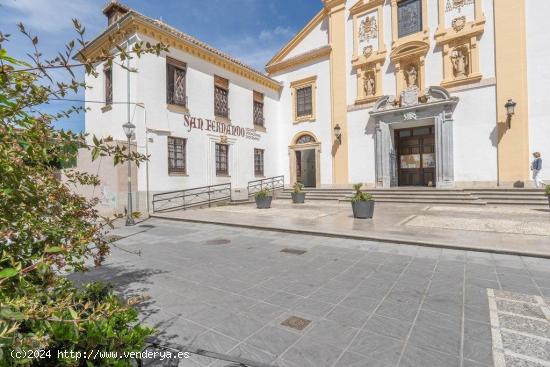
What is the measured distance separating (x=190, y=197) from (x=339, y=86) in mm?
11300

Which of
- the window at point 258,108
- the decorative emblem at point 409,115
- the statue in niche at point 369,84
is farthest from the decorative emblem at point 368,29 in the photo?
the window at point 258,108

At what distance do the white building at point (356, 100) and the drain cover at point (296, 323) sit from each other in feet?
35.7

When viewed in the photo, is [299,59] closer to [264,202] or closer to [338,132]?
[338,132]

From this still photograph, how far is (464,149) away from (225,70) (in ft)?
43.4

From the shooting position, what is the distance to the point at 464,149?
559 inches

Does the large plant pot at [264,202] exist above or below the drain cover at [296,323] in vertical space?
above

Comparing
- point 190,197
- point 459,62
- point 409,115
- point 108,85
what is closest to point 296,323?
point 190,197

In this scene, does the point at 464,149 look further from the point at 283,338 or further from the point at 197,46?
the point at 283,338

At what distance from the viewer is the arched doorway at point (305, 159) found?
18.8 meters

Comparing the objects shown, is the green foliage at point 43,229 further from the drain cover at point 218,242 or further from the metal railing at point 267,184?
the metal railing at point 267,184

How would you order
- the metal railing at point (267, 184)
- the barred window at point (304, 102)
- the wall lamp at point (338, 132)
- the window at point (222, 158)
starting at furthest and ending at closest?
the barred window at point (304, 102) < the metal railing at point (267, 184) < the wall lamp at point (338, 132) < the window at point (222, 158)

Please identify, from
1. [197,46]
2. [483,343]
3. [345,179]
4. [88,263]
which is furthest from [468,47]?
[88,263]

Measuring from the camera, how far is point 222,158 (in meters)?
16.1

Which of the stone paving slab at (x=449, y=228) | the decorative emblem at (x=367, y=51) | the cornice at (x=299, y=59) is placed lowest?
the stone paving slab at (x=449, y=228)
